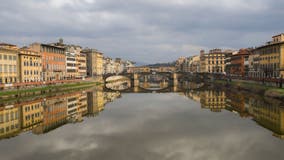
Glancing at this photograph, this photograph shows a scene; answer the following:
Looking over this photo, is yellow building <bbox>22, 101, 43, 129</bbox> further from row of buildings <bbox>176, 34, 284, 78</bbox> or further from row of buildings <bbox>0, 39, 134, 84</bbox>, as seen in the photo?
row of buildings <bbox>176, 34, 284, 78</bbox>

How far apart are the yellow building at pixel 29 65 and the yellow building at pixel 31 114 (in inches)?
1038

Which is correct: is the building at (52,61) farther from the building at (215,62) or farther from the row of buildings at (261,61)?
the building at (215,62)

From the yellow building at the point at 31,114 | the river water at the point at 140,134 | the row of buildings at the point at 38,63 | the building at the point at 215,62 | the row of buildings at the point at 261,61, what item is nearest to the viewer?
the river water at the point at 140,134

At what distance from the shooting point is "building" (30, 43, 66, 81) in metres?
84.0

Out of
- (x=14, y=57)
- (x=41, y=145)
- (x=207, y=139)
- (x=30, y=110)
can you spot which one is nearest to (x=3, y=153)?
(x=41, y=145)

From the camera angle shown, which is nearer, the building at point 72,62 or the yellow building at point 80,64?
the building at point 72,62

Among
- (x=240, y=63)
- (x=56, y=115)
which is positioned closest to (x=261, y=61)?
(x=240, y=63)

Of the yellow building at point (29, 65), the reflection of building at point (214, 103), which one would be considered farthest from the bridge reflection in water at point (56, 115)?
the yellow building at point (29, 65)

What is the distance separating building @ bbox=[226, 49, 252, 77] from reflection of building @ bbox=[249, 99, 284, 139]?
56267mm

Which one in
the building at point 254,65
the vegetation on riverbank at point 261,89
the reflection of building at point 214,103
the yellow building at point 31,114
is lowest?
the reflection of building at point 214,103

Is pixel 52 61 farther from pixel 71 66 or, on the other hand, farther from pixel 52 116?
pixel 52 116

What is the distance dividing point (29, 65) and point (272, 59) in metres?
66.3

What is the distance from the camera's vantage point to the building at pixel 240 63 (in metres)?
99.8

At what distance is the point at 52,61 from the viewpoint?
90.1 metres
